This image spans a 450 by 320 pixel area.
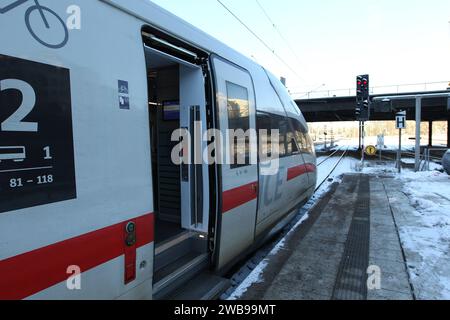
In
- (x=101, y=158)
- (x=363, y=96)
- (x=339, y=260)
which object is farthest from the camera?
(x=363, y=96)

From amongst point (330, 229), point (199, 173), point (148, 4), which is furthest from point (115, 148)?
point (330, 229)

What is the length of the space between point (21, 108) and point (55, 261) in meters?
0.89

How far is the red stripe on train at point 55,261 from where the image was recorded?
5.84ft

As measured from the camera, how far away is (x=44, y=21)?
78.1 inches

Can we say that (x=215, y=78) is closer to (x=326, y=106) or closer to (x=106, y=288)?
(x=106, y=288)

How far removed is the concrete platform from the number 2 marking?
2920 millimetres

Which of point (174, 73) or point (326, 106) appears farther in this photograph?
point (326, 106)

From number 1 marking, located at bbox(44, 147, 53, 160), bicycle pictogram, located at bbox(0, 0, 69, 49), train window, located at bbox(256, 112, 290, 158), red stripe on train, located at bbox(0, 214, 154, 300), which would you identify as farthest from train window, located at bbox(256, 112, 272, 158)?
number 1 marking, located at bbox(44, 147, 53, 160)

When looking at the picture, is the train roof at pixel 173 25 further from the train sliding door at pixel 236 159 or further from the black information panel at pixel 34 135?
the black information panel at pixel 34 135

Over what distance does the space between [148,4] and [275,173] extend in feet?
10.8

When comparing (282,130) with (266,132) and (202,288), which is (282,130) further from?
(202,288)

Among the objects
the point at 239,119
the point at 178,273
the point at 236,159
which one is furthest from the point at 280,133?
the point at 178,273

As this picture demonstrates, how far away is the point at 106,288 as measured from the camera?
2402 millimetres

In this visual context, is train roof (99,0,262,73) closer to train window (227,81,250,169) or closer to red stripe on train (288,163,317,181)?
train window (227,81,250,169)
